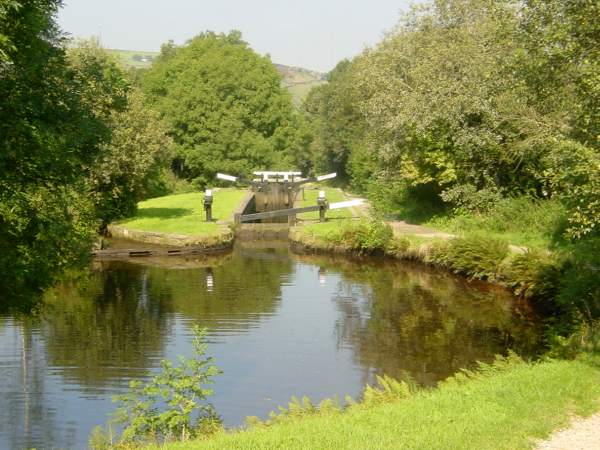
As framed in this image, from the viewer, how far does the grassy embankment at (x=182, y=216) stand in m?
34.6

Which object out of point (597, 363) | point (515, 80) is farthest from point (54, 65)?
point (597, 363)

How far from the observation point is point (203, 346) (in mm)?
11430

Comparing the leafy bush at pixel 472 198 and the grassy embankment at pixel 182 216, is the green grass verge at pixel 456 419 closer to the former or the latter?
the leafy bush at pixel 472 198

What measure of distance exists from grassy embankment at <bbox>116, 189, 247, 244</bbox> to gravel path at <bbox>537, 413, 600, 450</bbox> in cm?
2537

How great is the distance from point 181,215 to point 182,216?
488 millimetres

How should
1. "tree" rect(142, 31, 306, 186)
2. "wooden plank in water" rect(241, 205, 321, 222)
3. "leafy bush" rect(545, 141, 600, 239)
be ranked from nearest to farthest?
1. "leafy bush" rect(545, 141, 600, 239)
2. "wooden plank in water" rect(241, 205, 321, 222)
3. "tree" rect(142, 31, 306, 186)

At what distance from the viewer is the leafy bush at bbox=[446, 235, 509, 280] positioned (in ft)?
79.5

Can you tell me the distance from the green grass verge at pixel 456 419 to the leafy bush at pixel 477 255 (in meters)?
13.0

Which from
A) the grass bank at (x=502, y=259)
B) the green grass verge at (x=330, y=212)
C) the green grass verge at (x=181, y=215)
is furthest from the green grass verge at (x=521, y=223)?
the green grass verge at (x=181, y=215)

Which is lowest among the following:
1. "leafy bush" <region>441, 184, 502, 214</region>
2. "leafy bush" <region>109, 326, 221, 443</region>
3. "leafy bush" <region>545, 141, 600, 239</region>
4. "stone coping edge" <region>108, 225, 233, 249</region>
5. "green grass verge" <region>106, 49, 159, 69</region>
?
"leafy bush" <region>109, 326, 221, 443</region>

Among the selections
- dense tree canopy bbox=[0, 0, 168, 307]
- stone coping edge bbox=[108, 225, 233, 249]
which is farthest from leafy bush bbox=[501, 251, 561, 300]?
stone coping edge bbox=[108, 225, 233, 249]

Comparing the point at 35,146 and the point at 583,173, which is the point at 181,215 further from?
the point at 583,173

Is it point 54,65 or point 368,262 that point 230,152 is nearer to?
point 368,262

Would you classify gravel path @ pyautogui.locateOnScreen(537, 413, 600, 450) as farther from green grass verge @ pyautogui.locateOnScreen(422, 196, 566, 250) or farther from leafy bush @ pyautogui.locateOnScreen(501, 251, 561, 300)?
green grass verge @ pyautogui.locateOnScreen(422, 196, 566, 250)
